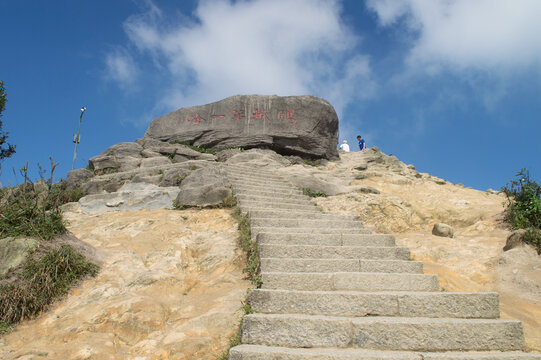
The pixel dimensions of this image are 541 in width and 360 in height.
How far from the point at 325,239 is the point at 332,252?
0.37 meters

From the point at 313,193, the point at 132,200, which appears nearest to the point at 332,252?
the point at 313,193

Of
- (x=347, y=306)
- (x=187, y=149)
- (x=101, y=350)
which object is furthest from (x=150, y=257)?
(x=187, y=149)

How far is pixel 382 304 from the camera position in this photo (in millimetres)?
3418

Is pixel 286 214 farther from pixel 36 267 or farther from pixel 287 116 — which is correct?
pixel 287 116

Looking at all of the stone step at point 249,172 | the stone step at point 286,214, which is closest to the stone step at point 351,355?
the stone step at point 286,214

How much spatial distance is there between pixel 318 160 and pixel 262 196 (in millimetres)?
6201

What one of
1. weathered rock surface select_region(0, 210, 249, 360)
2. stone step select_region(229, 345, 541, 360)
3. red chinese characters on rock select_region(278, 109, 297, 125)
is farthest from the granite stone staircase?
red chinese characters on rock select_region(278, 109, 297, 125)

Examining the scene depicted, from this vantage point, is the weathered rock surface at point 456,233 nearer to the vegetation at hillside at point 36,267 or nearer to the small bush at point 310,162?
the small bush at point 310,162

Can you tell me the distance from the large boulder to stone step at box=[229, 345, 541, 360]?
1043cm

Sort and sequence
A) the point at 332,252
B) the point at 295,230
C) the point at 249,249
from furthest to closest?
the point at 295,230 → the point at 249,249 → the point at 332,252

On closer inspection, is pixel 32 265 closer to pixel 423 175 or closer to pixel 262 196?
pixel 262 196

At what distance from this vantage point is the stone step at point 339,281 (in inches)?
150

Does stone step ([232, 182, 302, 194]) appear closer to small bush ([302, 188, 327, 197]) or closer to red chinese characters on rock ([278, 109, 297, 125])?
small bush ([302, 188, 327, 197])

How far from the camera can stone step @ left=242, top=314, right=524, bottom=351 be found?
9.81 feet
